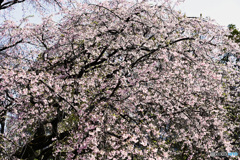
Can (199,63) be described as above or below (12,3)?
below

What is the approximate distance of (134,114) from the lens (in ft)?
22.2

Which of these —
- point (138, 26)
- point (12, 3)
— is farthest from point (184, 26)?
point (12, 3)

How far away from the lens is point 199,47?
6.65 meters

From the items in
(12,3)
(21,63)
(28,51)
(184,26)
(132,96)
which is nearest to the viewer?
(132,96)

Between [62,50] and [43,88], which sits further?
[62,50]

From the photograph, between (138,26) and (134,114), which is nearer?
(134,114)

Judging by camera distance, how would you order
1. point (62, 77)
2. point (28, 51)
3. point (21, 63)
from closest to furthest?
point (62, 77)
point (21, 63)
point (28, 51)

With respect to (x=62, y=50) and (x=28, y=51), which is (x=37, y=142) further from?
(x=28, y=51)

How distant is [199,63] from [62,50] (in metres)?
4.69

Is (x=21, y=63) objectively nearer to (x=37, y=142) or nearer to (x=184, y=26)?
(x=37, y=142)

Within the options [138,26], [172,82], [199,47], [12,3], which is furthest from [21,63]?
[199,47]

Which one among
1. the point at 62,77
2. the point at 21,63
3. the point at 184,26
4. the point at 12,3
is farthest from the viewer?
the point at 21,63

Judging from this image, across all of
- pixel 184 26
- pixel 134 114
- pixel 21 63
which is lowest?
pixel 134 114

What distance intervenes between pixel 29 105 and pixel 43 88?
99cm
